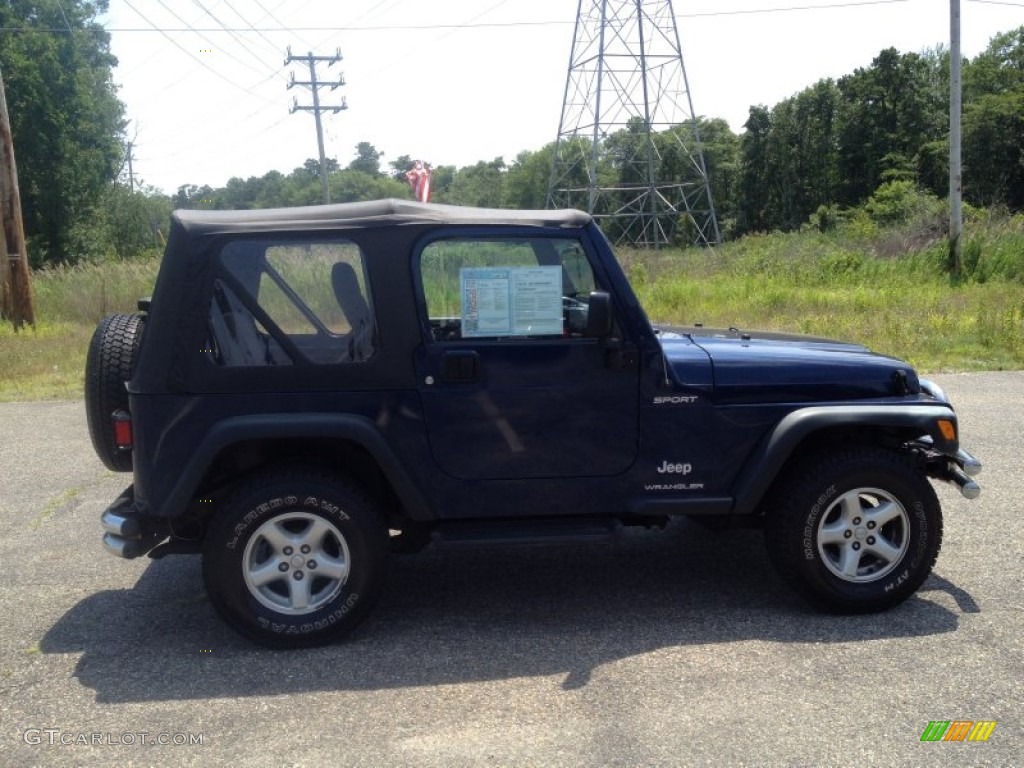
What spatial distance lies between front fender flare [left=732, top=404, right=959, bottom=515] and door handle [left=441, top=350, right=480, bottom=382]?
4.37 ft

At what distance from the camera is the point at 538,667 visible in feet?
13.9

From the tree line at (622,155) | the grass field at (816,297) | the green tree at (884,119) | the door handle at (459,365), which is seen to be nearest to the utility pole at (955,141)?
the grass field at (816,297)

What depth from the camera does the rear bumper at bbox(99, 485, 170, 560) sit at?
175 inches

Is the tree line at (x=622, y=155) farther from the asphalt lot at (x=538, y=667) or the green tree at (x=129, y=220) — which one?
the asphalt lot at (x=538, y=667)

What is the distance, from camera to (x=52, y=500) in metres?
7.13

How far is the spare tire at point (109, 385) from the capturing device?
4695 millimetres

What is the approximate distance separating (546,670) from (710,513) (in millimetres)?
1076

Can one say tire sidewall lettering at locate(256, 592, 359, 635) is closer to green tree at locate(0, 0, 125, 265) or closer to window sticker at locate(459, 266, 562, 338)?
window sticker at locate(459, 266, 562, 338)

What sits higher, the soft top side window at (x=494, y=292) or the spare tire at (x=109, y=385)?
the soft top side window at (x=494, y=292)

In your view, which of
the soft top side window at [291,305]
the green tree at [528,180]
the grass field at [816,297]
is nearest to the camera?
the soft top side window at [291,305]

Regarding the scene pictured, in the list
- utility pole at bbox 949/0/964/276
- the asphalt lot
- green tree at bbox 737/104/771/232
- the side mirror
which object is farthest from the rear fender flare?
green tree at bbox 737/104/771/232

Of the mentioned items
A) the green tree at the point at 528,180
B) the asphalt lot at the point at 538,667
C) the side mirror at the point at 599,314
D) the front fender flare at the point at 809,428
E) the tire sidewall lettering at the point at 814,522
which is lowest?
the asphalt lot at the point at 538,667

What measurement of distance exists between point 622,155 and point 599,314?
42.6 metres

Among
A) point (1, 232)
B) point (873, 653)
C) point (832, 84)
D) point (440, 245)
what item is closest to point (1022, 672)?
point (873, 653)
